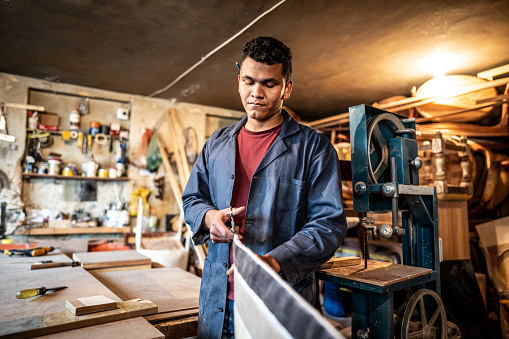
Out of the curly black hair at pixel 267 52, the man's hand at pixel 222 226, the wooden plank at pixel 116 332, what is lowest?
the wooden plank at pixel 116 332

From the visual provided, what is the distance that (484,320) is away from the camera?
2.98 metres

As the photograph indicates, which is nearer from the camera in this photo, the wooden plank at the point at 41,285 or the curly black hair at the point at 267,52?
the wooden plank at the point at 41,285

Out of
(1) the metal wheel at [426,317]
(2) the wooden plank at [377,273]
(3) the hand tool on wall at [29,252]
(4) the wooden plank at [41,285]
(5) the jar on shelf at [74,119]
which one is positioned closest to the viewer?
(4) the wooden plank at [41,285]

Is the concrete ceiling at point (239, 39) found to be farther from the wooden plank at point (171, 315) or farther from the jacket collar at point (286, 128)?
the wooden plank at point (171, 315)

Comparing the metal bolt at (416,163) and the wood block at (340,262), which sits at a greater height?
the metal bolt at (416,163)

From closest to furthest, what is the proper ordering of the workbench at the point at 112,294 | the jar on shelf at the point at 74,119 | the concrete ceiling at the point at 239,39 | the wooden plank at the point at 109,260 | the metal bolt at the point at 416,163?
the workbench at the point at 112,294 < the metal bolt at the point at 416,163 < the wooden plank at the point at 109,260 < the concrete ceiling at the point at 239,39 < the jar on shelf at the point at 74,119

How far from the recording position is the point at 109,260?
6.95 feet

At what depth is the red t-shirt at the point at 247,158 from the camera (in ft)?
4.55

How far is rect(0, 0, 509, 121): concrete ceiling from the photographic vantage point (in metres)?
2.85

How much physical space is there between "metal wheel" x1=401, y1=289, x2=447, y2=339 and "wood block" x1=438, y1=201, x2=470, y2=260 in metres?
1.56

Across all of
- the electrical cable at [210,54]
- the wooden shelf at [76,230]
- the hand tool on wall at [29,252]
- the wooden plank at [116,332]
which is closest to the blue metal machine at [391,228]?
the wooden plank at [116,332]

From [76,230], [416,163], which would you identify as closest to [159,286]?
[416,163]

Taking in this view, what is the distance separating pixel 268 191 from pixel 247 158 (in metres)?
0.20

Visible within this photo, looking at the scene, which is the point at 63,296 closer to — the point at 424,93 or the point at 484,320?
the point at 484,320
